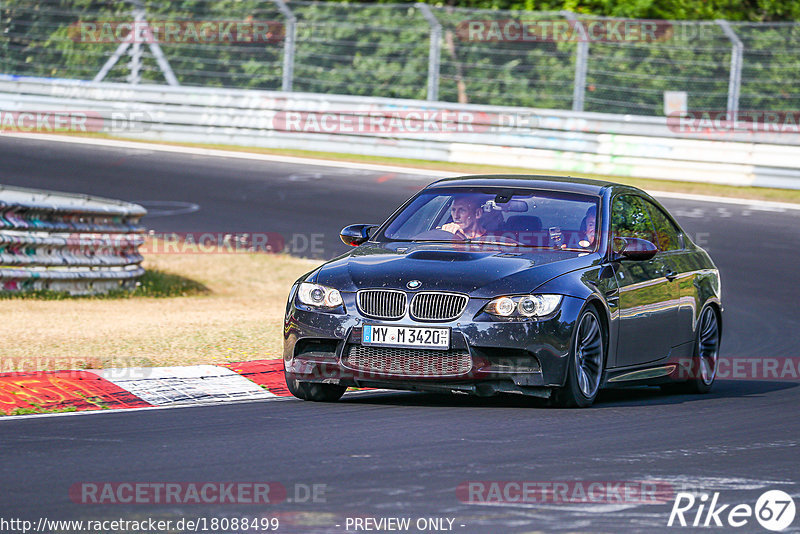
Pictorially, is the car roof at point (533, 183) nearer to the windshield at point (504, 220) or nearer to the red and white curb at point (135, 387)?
the windshield at point (504, 220)

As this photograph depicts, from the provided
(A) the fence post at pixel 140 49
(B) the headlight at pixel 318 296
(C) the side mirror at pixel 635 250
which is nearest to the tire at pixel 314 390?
(B) the headlight at pixel 318 296

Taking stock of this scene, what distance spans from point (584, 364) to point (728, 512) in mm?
2953

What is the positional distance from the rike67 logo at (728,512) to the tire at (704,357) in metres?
4.22

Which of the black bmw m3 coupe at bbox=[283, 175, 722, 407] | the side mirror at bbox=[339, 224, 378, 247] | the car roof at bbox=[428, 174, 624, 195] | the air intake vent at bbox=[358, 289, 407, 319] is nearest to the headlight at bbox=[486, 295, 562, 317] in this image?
the black bmw m3 coupe at bbox=[283, 175, 722, 407]

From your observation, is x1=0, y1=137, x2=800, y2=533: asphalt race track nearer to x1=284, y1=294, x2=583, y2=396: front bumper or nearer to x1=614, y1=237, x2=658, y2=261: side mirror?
x1=284, y1=294, x2=583, y2=396: front bumper


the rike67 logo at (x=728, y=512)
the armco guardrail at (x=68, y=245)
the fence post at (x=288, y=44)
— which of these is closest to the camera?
the rike67 logo at (x=728, y=512)

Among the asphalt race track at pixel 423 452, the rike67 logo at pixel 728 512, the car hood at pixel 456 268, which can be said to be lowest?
the asphalt race track at pixel 423 452

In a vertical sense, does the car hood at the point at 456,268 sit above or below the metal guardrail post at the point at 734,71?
below

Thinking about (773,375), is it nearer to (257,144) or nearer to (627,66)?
(627,66)

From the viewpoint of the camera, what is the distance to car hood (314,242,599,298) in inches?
329

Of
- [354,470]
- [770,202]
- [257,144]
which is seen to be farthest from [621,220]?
[257,144]

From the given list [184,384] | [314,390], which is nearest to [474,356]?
[314,390]

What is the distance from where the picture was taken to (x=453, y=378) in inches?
326

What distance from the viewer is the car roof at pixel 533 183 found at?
9.70 metres
